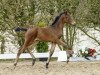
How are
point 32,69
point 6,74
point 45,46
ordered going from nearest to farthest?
point 6,74 → point 32,69 → point 45,46

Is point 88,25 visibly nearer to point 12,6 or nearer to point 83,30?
point 83,30

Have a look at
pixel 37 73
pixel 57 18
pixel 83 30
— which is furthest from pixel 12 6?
pixel 37 73

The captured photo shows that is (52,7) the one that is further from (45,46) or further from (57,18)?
(57,18)

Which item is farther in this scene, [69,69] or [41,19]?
[41,19]

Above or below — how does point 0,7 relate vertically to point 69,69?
above

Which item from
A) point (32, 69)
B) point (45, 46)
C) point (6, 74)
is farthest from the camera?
point (45, 46)

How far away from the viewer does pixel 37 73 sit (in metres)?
Answer: 10.7

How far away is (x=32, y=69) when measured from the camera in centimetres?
1162

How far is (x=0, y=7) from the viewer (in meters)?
18.2

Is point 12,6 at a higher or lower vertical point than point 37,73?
higher

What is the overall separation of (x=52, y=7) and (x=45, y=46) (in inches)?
80.1

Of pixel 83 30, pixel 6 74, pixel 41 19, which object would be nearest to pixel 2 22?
pixel 41 19

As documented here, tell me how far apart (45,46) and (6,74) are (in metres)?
7.61

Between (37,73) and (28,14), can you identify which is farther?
(28,14)
